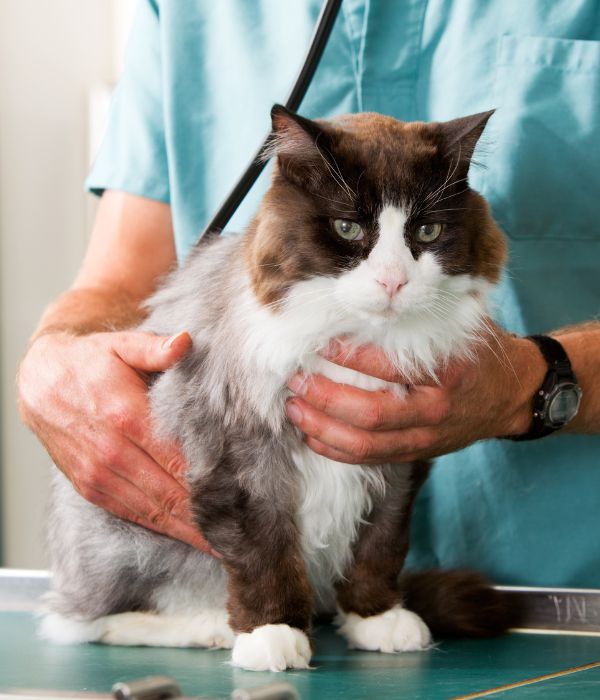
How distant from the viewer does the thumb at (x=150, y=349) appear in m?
1.29

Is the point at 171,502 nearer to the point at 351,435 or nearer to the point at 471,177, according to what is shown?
the point at 351,435

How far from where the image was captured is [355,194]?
44.9 inches

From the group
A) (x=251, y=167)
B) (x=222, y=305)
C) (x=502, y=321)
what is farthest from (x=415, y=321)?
Result: (x=502, y=321)

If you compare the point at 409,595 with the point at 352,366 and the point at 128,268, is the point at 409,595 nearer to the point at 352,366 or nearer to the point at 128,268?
the point at 352,366

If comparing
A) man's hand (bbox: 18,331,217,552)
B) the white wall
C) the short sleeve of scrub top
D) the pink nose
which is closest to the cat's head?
the pink nose

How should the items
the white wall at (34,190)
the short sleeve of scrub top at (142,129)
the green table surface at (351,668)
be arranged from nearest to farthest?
the green table surface at (351,668) → the short sleeve of scrub top at (142,129) → the white wall at (34,190)

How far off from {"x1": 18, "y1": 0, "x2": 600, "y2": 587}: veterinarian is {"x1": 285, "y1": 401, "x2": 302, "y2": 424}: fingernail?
1.05 ft

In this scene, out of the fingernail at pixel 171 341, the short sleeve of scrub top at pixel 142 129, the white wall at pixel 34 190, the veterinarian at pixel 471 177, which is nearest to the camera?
the fingernail at pixel 171 341

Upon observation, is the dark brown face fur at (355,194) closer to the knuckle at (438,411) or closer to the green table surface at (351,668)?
the knuckle at (438,411)

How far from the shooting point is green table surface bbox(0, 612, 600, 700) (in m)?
1.06

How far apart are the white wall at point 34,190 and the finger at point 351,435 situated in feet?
6.93

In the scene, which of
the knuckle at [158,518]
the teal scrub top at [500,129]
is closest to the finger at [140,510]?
the knuckle at [158,518]

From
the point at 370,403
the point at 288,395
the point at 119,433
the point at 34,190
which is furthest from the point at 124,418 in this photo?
the point at 34,190

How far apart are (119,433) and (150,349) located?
5.3 inches
